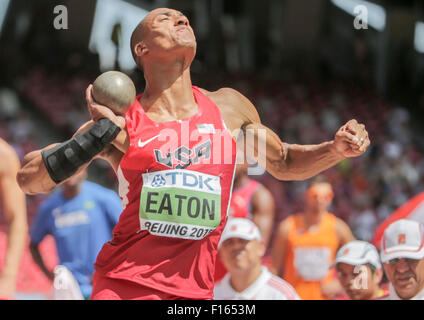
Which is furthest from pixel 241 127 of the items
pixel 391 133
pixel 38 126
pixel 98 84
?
pixel 391 133

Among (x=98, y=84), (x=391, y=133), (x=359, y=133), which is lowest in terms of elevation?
(x=359, y=133)

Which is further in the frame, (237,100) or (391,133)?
(391,133)

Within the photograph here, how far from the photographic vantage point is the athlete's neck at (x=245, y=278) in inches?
187

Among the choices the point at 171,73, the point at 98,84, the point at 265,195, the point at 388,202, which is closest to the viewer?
the point at 98,84

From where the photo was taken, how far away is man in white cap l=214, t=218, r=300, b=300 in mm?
4711

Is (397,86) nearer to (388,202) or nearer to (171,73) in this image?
(388,202)

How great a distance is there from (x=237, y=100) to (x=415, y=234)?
4.96 ft

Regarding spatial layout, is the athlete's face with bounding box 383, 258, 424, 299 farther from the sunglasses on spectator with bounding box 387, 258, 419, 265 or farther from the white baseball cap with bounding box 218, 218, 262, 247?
the white baseball cap with bounding box 218, 218, 262, 247

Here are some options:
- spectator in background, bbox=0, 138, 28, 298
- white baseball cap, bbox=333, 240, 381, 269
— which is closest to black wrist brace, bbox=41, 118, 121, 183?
spectator in background, bbox=0, 138, 28, 298

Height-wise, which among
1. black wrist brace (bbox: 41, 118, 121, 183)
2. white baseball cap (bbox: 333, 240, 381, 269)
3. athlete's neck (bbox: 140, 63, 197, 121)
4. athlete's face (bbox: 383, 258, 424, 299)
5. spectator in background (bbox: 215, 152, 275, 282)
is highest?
spectator in background (bbox: 215, 152, 275, 282)

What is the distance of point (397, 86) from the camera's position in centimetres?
1920

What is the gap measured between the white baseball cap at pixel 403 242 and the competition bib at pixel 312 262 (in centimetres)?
230

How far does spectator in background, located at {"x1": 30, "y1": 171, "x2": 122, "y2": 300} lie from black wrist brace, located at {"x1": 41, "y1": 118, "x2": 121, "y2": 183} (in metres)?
3.09
